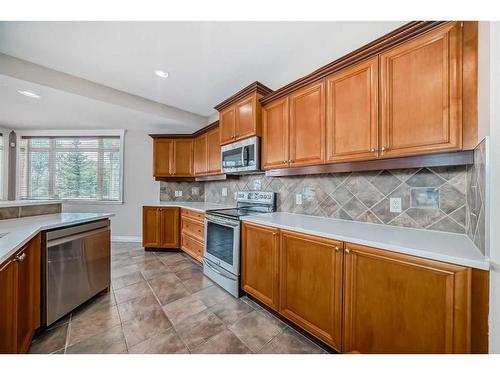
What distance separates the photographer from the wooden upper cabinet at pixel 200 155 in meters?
3.46

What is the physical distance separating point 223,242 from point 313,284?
1161 mm

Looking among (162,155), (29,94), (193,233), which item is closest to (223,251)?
(193,233)

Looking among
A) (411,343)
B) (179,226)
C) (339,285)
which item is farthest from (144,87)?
(411,343)

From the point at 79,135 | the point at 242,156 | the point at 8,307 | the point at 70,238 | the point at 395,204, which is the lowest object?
the point at 8,307

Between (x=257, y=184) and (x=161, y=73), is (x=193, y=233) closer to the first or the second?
(x=257, y=184)

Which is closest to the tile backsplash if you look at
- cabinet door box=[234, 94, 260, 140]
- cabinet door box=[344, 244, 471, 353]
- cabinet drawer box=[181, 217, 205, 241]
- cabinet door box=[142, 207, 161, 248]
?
cabinet door box=[344, 244, 471, 353]

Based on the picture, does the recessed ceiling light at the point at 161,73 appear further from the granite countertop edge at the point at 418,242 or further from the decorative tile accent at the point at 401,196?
the granite countertop edge at the point at 418,242

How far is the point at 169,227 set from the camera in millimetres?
3570

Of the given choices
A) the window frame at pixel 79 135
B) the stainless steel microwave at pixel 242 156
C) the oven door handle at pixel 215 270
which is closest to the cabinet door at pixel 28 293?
the oven door handle at pixel 215 270

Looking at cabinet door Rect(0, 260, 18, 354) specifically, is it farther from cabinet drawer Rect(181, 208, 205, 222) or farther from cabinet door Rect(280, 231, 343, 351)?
cabinet drawer Rect(181, 208, 205, 222)

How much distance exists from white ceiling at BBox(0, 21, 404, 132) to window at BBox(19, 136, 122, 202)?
1703 millimetres

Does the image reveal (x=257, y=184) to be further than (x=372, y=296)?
Yes

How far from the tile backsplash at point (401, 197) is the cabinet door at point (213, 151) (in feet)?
4.03

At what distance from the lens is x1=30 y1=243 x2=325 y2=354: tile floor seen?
142 centimetres
